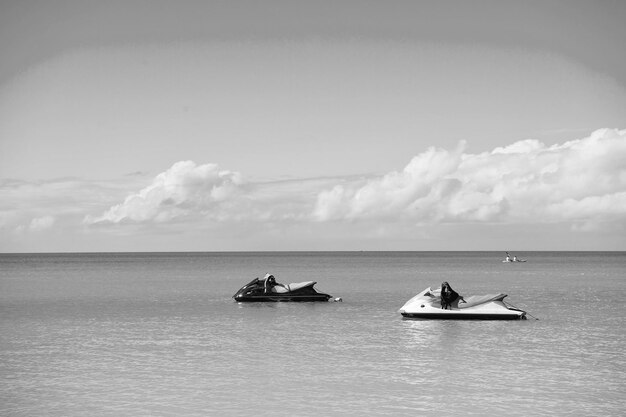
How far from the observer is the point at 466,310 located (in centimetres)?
4525

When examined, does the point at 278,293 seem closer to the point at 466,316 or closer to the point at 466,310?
the point at 466,316

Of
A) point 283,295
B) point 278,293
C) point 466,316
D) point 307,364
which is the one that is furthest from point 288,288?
point 307,364

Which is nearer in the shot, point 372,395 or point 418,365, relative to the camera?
point 372,395

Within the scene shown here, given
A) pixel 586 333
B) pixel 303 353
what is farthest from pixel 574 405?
pixel 586 333

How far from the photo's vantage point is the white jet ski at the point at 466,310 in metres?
45.2

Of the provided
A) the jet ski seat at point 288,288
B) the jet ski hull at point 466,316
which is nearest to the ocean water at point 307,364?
the jet ski hull at point 466,316

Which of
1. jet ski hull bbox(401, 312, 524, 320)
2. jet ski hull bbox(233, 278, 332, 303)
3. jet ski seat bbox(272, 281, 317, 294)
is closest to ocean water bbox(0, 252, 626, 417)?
jet ski hull bbox(401, 312, 524, 320)

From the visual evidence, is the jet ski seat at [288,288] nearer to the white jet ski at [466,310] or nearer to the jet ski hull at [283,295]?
the jet ski hull at [283,295]

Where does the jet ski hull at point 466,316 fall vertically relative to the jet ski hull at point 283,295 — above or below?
below

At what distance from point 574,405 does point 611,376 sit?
532cm

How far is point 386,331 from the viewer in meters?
40.9

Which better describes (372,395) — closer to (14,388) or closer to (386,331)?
(14,388)

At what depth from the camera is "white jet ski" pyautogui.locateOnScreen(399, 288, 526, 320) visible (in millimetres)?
45188

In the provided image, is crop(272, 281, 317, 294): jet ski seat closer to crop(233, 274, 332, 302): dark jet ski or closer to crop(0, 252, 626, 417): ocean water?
crop(233, 274, 332, 302): dark jet ski
